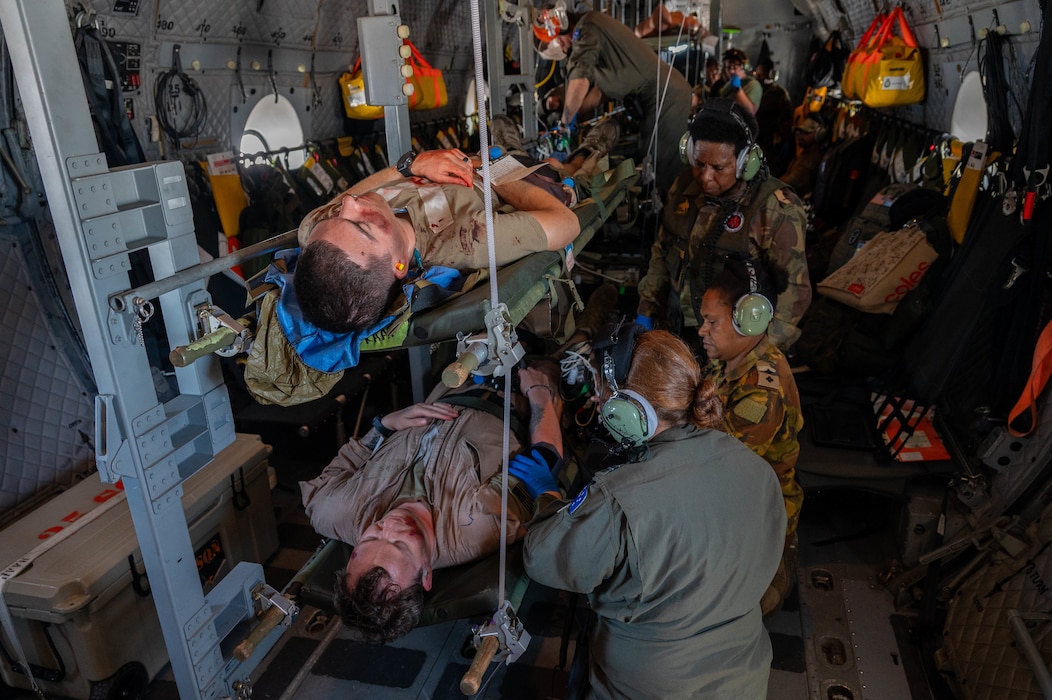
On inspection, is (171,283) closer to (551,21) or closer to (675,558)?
(675,558)

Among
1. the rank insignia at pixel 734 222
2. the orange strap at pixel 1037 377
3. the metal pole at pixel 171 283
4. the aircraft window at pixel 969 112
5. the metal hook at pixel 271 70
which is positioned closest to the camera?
the metal pole at pixel 171 283

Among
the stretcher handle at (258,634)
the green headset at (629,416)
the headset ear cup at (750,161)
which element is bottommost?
the stretcher handle at (258,634)

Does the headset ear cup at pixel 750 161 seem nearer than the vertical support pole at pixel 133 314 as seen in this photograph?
No

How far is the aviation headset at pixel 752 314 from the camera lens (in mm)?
2824

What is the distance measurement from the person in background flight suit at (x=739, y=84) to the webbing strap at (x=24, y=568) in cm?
640

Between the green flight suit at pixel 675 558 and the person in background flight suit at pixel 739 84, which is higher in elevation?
the person in background flight suit at pixel 739 84

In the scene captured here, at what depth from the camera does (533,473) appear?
2.77m

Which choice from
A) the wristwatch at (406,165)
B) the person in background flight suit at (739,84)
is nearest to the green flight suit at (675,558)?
the wristwatch at (406,165)

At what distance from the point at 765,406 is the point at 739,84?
573cm

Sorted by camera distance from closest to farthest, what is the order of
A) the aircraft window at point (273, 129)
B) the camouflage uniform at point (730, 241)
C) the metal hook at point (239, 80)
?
1. the camouflage uniform at point (730, 241)
2. the metal hook at point (239, 80)
3. the aircraft window at point (273, 129)

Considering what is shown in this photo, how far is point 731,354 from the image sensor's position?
3.02 meters

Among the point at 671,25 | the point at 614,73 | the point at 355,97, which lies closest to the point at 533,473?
the point at 614,73

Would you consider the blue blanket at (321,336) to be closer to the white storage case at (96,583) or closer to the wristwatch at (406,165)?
the wristwatch at (406,165)

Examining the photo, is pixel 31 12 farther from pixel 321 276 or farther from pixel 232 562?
pixel 232 562
